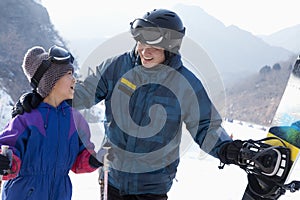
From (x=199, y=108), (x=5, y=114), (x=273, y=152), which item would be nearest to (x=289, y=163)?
(x=273, y=152)

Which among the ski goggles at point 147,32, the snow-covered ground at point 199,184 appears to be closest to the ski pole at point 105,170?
the ski goggles at point 147,32

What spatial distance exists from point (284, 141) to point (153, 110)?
764 mm

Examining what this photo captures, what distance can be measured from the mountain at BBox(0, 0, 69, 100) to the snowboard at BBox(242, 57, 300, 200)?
74.7 feet

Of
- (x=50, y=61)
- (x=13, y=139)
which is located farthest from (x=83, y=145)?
(x=50, y=61)

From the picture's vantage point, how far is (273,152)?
177 cm

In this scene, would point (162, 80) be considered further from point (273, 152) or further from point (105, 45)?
point (273, 152)

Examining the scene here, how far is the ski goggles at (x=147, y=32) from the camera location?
2064 mm

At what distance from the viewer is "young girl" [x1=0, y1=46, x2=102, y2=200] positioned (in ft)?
6.40

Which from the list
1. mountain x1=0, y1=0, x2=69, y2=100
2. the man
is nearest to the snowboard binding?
the man

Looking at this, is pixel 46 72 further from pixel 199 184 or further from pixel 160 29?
pixel 199 184

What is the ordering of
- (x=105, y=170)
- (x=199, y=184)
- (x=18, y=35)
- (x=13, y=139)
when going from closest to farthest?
1. (x=13, y=139)
2. (x=105, y=170)
3. (x=199, y=184)
4. (x=18, y=35)

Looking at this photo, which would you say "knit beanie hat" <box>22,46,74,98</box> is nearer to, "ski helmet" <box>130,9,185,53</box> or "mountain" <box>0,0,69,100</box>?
"ski helmet" <box>130,9,185,53</box>

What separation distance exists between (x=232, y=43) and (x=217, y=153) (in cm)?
10240

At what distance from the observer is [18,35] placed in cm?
3281
